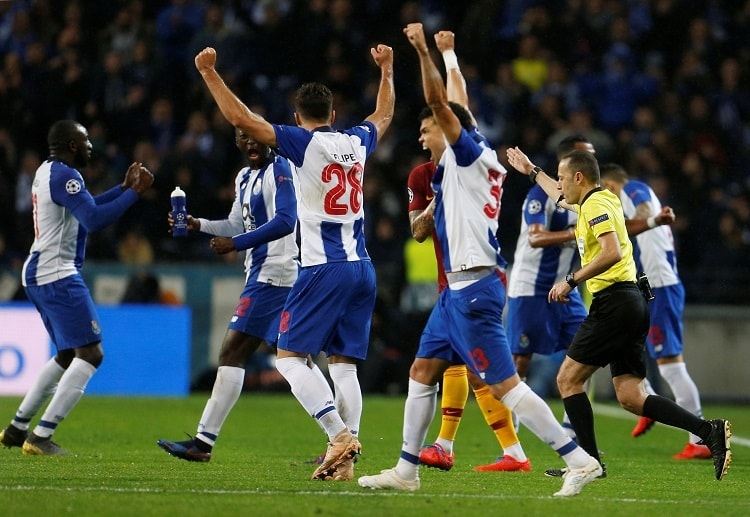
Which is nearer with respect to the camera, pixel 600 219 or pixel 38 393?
pixel 600 219

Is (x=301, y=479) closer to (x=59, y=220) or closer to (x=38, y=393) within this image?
(x=38, y=393)

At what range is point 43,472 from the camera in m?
8.43

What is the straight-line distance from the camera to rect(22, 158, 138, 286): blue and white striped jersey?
9.78m

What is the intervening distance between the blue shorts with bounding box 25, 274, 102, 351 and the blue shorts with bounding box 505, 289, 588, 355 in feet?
10.6

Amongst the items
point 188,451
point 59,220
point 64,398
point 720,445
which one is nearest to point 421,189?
point 188,451

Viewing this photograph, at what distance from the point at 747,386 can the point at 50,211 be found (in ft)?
36.8

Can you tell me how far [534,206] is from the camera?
1016 centimetres

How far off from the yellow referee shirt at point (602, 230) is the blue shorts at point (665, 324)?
2793 millimetres

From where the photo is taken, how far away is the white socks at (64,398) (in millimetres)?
9773

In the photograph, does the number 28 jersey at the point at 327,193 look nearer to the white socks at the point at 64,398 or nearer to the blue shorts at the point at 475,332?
the blue shorts at the point at 475,332

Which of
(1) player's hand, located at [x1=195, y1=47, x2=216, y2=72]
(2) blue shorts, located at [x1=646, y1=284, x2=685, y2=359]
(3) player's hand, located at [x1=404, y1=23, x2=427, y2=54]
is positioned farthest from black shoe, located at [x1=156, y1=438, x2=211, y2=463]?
(2) blue shorts, located at [x1=646, y1=284, x2=685, y2=359]

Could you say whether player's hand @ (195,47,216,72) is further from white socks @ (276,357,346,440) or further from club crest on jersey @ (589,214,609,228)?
club crest on jersey @ (589,214,609,228)

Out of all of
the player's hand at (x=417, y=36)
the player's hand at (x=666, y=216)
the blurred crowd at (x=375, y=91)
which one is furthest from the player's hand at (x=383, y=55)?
the blurred crowd at (x=375, y=91)

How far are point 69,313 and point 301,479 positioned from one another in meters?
2.65
